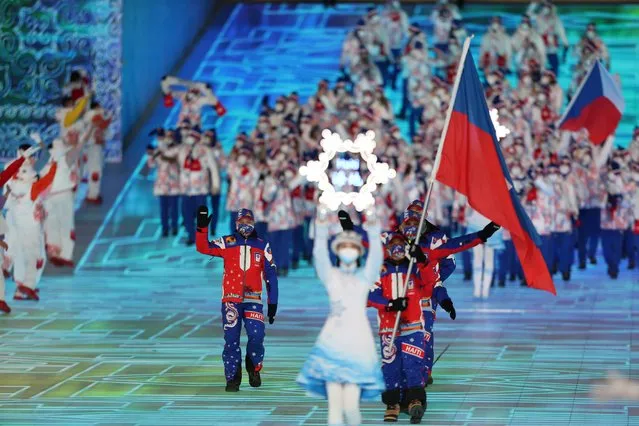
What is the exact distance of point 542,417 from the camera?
13.5 m

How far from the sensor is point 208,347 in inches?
681

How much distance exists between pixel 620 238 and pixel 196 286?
6.19 meters

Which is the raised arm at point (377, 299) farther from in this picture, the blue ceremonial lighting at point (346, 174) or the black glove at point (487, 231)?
the blue ceremonial lighting at point (346, 174)

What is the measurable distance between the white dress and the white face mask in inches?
4.3

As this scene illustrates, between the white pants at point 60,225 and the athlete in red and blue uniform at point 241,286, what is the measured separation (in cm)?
909

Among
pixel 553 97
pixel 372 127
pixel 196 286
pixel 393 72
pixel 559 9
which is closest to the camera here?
pixel 196 286

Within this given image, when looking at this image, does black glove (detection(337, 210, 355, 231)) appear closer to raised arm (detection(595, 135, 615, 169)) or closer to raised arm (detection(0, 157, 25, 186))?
raised arm (detection(0, 157, 25, 186))

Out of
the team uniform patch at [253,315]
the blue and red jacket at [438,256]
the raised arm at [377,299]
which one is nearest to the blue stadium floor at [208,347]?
the team uniform patch at [253,315]

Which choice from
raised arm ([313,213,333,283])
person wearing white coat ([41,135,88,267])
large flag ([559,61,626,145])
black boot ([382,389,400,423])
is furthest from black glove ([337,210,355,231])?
person wearing white coat ([41,135,88,267])

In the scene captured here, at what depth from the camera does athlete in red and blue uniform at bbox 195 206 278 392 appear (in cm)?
1473

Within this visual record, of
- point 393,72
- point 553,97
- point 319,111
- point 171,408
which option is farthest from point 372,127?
point 171,408

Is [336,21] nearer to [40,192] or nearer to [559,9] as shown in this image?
[559,9]

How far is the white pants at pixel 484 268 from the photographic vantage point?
70.8 feet

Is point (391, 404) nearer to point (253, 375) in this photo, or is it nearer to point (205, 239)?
point (253, 375)
